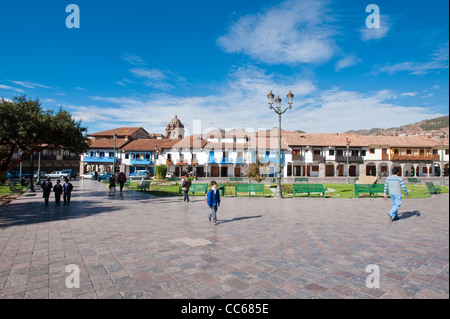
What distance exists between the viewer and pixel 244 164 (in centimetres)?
4553

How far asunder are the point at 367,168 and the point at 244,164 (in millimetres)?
23779

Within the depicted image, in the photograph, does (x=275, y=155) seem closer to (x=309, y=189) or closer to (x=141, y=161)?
(x=141, y=161)

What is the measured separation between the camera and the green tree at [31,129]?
13.1m

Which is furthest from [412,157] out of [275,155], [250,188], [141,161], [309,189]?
[141,161]

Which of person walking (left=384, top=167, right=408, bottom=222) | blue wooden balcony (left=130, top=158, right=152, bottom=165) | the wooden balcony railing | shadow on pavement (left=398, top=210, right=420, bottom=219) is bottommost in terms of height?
shadow on pavement (left=398, top=210, right=420, bottom=219)

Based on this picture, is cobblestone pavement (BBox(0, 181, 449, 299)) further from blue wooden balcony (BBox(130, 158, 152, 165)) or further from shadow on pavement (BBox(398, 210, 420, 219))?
blue wooden balcony (BBox(130, 158, 152, 165))

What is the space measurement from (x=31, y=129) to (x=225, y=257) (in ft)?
44.7

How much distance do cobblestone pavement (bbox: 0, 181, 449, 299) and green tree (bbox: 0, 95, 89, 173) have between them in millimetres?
6484

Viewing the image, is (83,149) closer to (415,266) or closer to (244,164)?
(415,266)

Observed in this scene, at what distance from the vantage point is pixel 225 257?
16.4ft

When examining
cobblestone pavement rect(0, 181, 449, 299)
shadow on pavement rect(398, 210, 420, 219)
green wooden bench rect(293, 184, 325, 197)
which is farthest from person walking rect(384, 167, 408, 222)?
green wooden bench rect(293, 184, 325, 197)

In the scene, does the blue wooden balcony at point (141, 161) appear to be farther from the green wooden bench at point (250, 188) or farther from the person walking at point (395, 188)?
the person walking at point (395, 188)

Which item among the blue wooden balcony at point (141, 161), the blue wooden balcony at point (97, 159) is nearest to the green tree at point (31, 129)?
the blue wooden balcony at point (141, 161)

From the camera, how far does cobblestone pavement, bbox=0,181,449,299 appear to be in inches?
143
